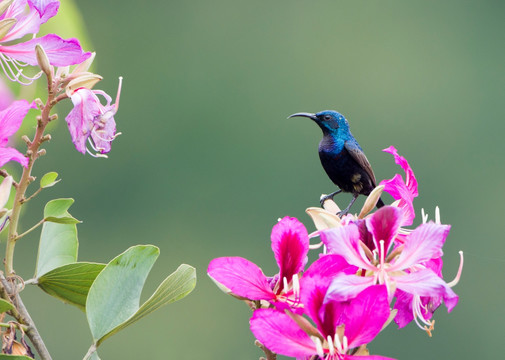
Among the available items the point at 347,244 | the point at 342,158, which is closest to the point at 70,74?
the point at 347,244

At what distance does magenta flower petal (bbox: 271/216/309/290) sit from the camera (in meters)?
0.54

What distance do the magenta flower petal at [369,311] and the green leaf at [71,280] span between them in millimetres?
205

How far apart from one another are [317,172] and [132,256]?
364 inches

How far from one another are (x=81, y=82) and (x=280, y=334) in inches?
8.8

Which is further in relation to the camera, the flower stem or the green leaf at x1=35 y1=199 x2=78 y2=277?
the green leaf at x1=35 y1=199 x2=78 y2=277

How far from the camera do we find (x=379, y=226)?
51 centimetres

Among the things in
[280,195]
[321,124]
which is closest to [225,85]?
[280,195]

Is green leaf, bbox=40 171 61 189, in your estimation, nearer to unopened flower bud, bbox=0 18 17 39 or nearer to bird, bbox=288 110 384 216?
unopened flower bud, bbox=0 18 17 39

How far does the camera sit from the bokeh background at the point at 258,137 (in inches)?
380

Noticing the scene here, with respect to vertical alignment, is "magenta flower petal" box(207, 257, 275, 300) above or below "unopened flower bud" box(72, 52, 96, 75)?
below

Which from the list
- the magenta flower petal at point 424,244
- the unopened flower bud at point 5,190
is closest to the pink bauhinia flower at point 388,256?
the magenta flower petal at point 424,244

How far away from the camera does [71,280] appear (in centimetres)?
60

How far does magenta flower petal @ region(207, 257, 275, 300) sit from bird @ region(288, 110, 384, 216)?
0.91 ft

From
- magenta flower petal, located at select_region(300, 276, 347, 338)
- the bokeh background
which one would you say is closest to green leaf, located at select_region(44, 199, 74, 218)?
magenta flower petal, located at select_region(300, 276, 347, 338)
